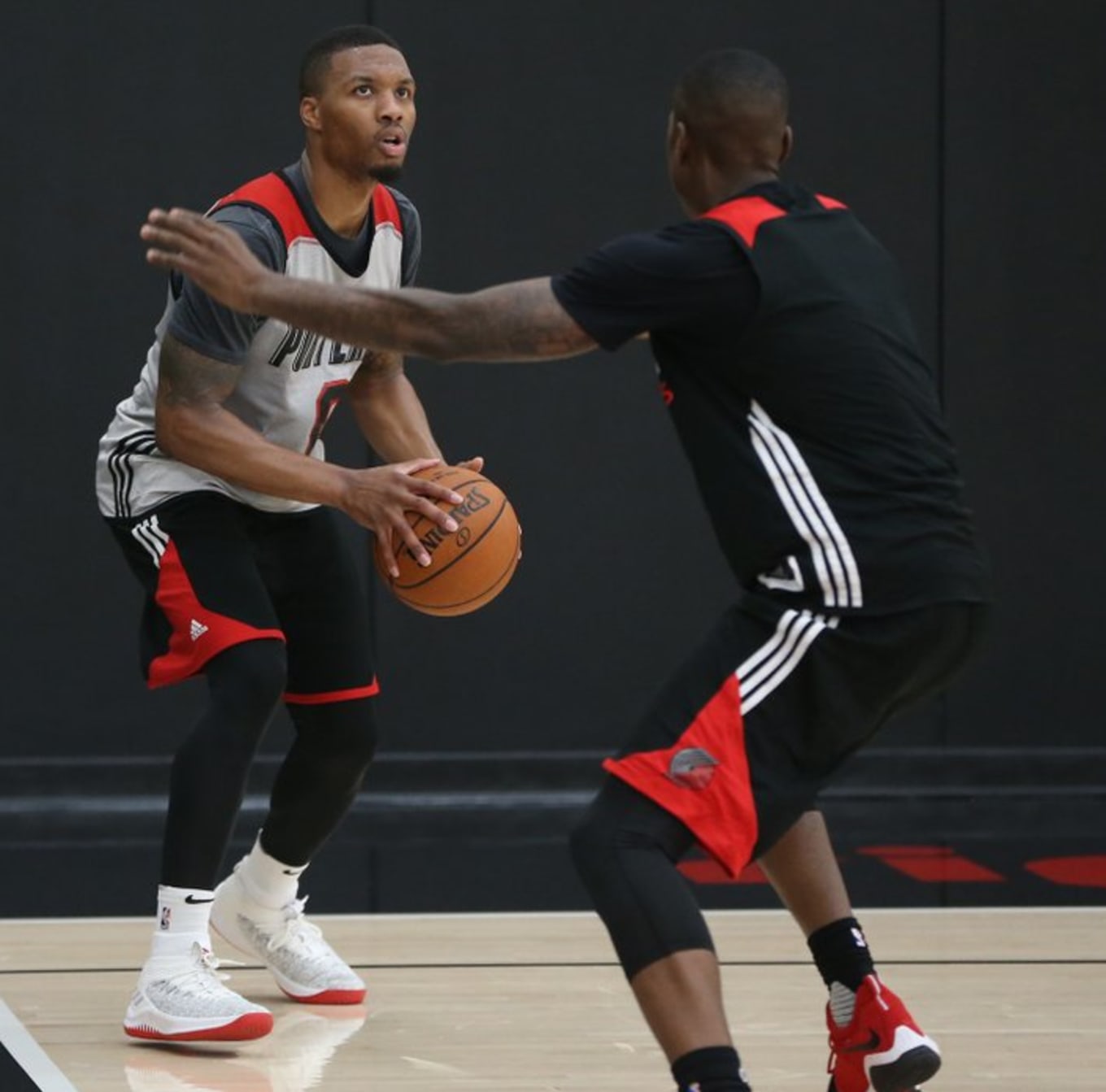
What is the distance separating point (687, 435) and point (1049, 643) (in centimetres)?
425

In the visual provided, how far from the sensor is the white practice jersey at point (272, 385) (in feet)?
13.2

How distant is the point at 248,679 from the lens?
3920 millimetres

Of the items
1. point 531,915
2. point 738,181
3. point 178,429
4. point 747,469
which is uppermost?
point 738,181

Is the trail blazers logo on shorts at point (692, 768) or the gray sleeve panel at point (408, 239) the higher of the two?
the gray sleeve panel at point (408, 239)

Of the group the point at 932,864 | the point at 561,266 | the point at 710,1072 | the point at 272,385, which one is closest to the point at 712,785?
the point at 710,1072

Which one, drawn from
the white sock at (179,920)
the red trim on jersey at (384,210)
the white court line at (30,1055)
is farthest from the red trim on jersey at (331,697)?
the red trim on jersey at (384,210)

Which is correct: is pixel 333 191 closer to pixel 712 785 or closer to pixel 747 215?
pixel 747 215

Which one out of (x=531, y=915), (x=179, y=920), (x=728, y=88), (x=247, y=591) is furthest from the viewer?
(x=531, y=915)

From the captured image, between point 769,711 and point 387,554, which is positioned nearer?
point 769,711

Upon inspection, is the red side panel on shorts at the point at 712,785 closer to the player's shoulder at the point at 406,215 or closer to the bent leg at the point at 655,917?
the bent leg at the point at 655,917

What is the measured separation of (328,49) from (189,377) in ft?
2.29

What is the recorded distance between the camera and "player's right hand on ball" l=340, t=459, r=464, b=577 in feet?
12.4

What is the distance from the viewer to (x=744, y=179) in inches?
122

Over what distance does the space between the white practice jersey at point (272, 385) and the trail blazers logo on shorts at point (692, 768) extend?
132 cm
